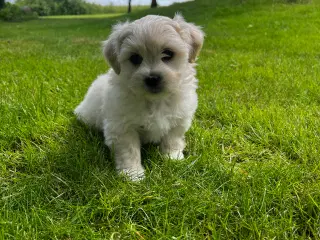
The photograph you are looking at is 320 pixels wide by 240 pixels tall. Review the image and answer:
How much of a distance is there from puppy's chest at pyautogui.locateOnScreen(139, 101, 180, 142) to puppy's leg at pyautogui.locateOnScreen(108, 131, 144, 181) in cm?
11

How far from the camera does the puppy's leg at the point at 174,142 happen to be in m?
2.72

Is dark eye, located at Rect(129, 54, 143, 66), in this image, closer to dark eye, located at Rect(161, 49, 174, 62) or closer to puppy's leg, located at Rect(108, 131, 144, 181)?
dark eye, located at Rect(161, 49, 174, 62)

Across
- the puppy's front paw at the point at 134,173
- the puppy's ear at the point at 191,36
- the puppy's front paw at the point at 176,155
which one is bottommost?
the puppy's front paw at the point at 176,155

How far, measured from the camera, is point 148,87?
242 centimetres

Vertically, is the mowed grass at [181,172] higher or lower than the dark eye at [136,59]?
lower

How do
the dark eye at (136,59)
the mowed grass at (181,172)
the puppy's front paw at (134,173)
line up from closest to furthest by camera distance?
the mowed grass at (181,172) → the puppy's front paw at (134,173) → the dark eye at (136,59)

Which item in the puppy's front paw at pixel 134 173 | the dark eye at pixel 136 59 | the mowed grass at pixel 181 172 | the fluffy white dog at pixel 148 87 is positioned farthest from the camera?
the dark eye at pixel 136 59

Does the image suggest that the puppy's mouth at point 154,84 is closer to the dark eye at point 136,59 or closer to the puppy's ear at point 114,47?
the dark eye at point 136,59

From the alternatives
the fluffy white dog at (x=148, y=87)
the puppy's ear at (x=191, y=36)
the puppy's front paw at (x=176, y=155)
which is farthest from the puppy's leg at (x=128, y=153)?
the puppy's ear at (x=191, y=36)

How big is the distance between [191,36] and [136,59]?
506mm

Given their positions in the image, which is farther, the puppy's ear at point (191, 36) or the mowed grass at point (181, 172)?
the puppy's ear at point (191, 36)

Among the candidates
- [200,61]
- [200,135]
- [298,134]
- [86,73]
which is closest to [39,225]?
[200,135]

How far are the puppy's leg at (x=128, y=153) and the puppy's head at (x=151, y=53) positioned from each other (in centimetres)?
37

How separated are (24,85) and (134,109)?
2368 mm
